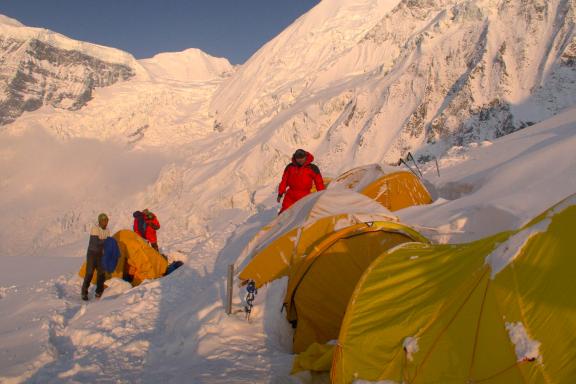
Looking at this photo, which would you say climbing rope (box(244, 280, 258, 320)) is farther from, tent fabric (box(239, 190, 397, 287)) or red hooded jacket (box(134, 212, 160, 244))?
red hooded jacket (box(134, 212, 160, 244))

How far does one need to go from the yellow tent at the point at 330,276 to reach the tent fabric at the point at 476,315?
1.28 m

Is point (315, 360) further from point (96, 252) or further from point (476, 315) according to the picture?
point (96, 252)

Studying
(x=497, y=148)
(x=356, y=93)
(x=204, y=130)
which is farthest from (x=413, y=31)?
(x=497, y=148)

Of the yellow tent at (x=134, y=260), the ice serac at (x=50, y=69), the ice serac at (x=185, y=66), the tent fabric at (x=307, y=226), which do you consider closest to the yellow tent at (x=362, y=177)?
the tent fabric at (x=307, y=226)

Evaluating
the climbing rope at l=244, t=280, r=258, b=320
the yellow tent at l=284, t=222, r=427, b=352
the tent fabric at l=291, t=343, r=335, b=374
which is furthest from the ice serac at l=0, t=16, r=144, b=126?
the tent fabric at l=291, t=343, r=335, b=374

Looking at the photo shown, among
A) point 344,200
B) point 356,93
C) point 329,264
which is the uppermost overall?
point 356,93

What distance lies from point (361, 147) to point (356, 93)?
8.59 meters

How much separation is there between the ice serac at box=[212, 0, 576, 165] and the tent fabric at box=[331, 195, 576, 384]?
3926 centimetres

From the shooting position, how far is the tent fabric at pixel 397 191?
10553 millimetres

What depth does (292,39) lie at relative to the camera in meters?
77.2

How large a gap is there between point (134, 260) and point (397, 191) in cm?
602

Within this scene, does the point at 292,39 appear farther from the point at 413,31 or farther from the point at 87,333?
the point at 87,333

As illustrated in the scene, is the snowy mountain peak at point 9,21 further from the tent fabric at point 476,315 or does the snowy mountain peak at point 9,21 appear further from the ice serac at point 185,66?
the tent fabric at point 476,315

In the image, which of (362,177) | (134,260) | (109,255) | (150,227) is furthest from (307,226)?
(362,177)
